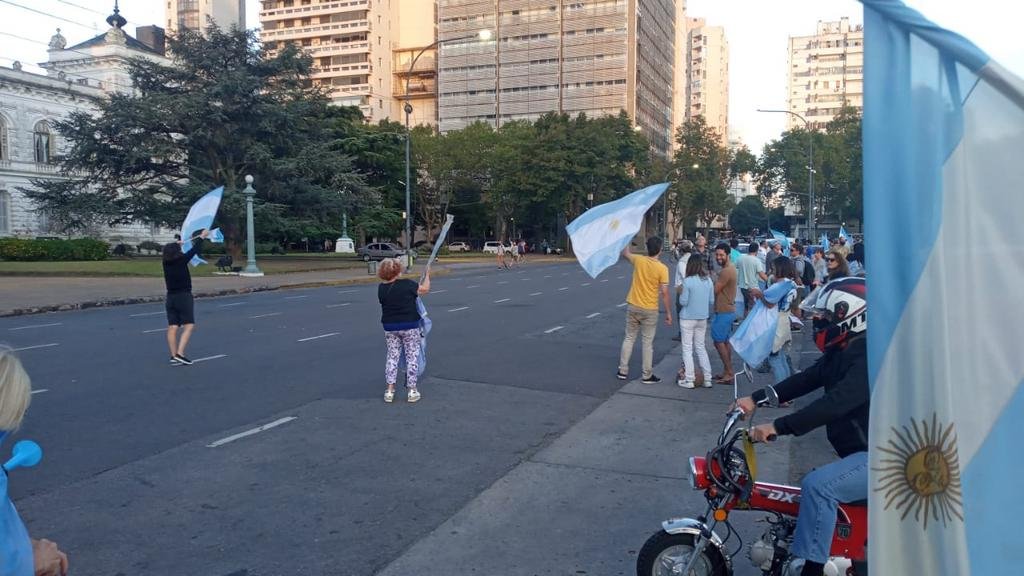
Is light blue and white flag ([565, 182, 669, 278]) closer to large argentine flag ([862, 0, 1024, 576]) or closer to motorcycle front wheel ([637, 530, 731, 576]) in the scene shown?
motorcycle front wheel ([637, 530, 731, 576])

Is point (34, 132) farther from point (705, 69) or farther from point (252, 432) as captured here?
point (705, 69)

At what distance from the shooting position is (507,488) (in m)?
5.98

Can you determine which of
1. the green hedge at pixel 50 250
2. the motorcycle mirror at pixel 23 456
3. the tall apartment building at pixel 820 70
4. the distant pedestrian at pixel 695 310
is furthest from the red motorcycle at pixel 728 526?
the tall apartment building at pixel 820 70

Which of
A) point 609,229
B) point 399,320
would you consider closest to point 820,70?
point 609,229

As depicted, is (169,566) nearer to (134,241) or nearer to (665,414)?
(665,414)

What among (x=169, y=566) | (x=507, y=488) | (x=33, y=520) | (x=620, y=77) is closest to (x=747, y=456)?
(x=507, y=488)

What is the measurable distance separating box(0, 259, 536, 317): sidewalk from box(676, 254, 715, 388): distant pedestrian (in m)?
17.0

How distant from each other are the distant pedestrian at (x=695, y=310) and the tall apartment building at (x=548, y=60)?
82750 millimetres

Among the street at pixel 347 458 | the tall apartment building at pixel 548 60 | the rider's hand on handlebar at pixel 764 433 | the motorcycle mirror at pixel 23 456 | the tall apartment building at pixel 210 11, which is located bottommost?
the street at pixel 347 458

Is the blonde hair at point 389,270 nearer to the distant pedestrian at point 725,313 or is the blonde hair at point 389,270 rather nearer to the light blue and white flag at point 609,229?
the light blue and white flag at point 609,229

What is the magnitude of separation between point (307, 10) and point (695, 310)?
10497 cm

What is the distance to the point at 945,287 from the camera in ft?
6.90

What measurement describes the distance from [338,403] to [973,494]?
24.3 ft

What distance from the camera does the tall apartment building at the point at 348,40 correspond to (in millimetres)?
102062
